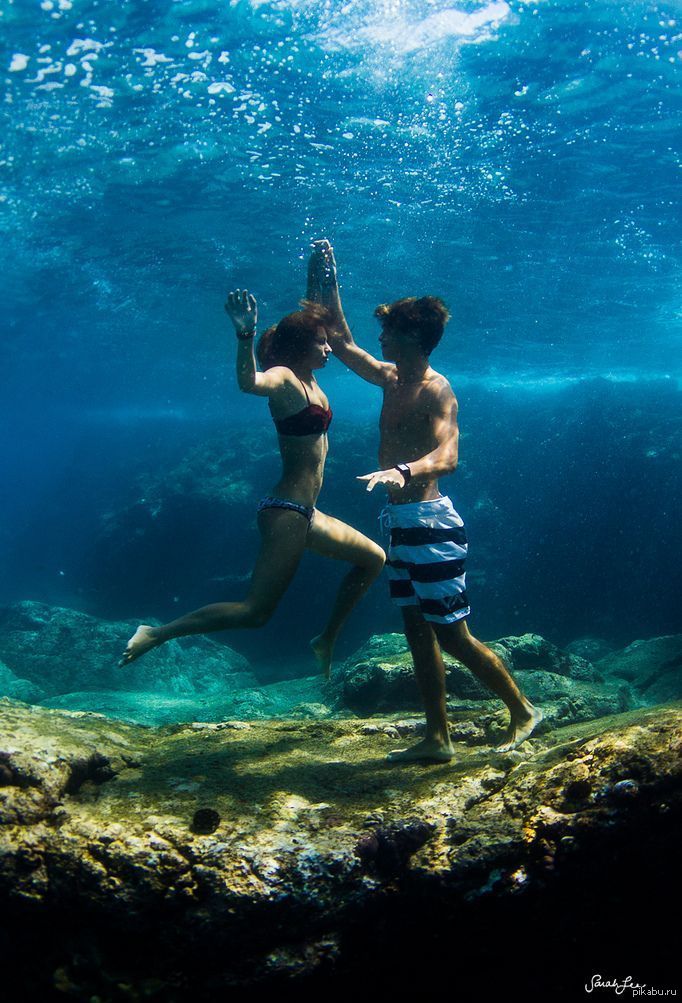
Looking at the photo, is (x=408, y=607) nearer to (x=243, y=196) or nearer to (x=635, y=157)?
(x=635, y=157)

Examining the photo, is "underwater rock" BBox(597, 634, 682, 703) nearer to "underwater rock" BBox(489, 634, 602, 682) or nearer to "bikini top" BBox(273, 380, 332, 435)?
"underwater rock" BBox(489, 634, 602, 682)

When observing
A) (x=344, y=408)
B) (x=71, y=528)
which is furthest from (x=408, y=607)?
(x=344, y=408)

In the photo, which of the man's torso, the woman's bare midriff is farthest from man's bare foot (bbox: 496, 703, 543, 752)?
the woman's bare midriff

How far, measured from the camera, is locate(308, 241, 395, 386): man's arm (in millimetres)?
4406

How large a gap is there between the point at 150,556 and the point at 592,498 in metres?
15.6

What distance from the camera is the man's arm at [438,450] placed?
3205mm

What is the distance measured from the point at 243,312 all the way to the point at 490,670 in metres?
2.81

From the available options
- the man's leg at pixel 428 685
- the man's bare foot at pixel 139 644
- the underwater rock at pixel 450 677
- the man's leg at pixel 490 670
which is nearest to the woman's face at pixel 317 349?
the man's leg at pixel 428 685

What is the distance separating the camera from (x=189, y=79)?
1025 cm

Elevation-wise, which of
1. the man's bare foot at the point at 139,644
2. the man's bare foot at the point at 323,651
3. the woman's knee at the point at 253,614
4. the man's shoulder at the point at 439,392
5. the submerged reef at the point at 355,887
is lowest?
the submerged reef at the point at 355,887

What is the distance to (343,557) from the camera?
4109 millimetres

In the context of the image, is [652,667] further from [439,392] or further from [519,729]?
[439,392]

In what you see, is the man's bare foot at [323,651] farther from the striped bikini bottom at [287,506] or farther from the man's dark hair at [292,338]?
the man's dark hair at [292,338]

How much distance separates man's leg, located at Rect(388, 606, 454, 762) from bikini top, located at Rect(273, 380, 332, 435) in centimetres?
139
